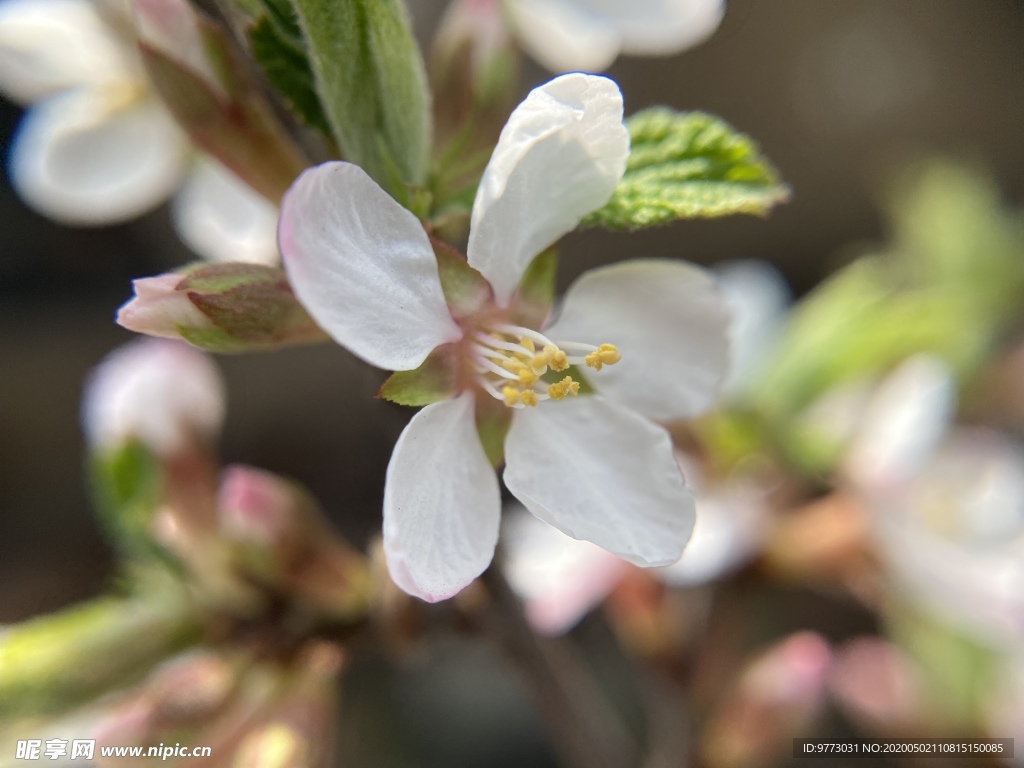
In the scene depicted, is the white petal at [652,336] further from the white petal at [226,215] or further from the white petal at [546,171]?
the white petal at [226,215]

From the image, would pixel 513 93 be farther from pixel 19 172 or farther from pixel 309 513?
pixel 19 172

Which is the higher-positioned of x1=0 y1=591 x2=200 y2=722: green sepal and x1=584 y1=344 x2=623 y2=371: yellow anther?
x1=584 y1=344 x2=623 y2=371: yellow anther

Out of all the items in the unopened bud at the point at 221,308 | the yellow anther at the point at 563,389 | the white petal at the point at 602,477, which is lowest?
the white petal at the point at 602,477

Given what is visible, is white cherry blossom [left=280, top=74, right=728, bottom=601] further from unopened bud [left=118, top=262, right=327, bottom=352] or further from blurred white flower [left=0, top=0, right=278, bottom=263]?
blurred white flower [left=0, top=0, right=278, bottom=263]

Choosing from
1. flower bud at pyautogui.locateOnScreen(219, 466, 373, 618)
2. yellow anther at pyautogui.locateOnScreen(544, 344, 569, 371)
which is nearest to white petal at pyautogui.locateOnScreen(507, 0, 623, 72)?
yellow anther at pyautogui.locateOnScreen(544, 344, 569, 371)

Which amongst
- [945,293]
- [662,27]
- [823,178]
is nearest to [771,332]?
[945,293]

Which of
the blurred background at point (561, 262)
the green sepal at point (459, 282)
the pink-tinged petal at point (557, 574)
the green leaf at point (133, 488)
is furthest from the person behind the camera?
the blurred background at point (561, 262)

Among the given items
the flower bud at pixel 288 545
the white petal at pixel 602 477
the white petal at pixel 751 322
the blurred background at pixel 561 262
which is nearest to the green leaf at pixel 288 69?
the white petal at pixel 602 477
